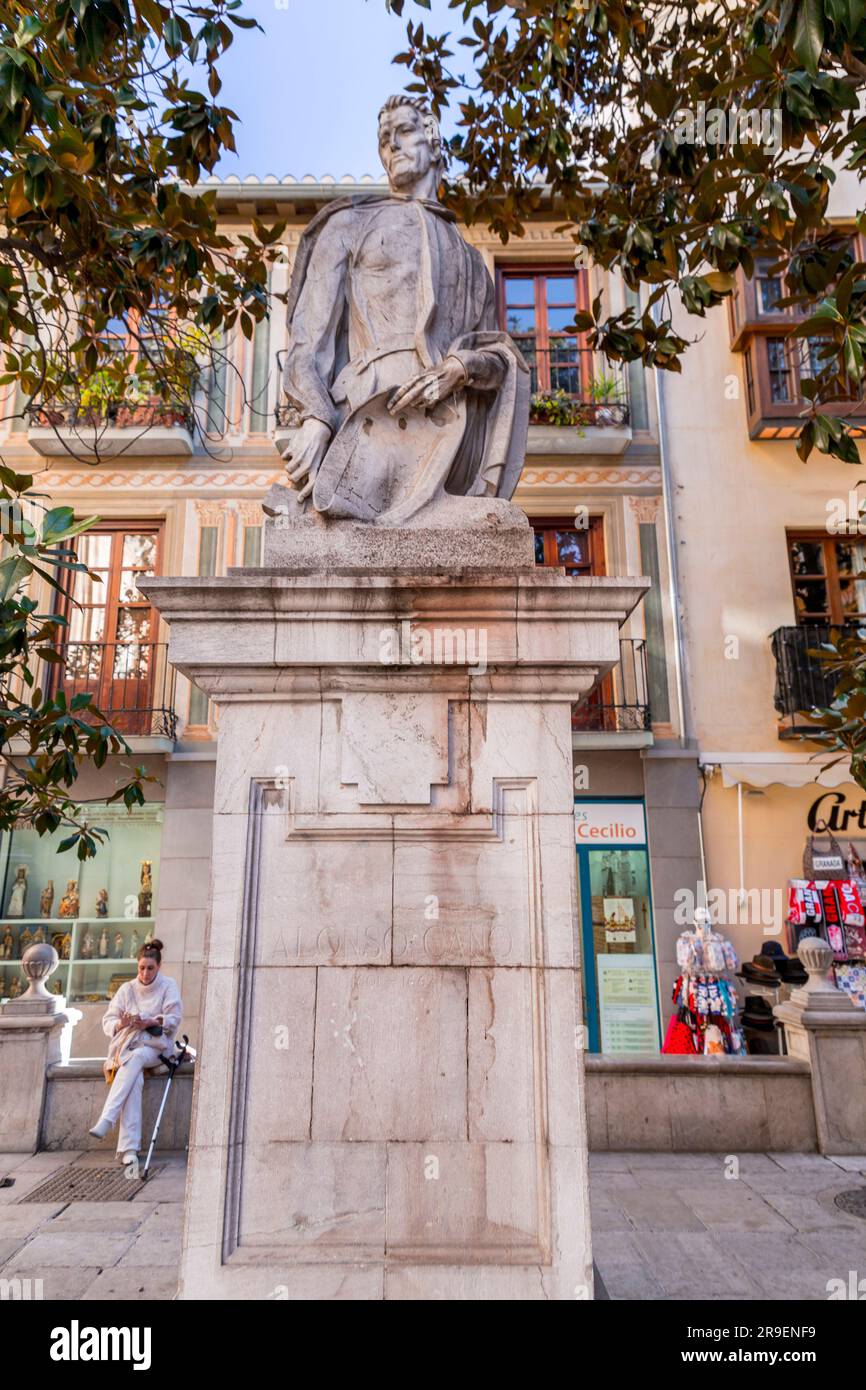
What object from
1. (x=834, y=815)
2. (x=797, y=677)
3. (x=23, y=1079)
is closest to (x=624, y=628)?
(x=797, y=677)

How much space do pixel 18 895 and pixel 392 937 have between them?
1119 centimetres

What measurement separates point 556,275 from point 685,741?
7.90 metres

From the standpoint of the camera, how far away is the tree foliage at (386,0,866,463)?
3660 millimetres

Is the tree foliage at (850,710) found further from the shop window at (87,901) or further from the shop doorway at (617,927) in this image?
the shop window at (87,901)

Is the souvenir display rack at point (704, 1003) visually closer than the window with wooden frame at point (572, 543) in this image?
Yes

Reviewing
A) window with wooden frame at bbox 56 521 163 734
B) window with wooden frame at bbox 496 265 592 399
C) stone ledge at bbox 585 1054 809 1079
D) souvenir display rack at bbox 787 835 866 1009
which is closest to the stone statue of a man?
stone ledge at bbox 585 1054 809 1079

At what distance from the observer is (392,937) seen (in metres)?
2.92

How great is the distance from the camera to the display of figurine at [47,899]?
40.2ft

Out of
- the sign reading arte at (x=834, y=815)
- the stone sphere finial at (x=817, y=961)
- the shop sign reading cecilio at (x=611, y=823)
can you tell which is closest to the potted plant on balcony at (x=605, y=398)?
the shop sign reading cecilio at (x=611, y=823)

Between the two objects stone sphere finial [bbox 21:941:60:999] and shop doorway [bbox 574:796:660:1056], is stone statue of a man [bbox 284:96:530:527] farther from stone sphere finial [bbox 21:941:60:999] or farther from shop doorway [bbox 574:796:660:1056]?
shop doorway [bbox 574:796:660:1056]

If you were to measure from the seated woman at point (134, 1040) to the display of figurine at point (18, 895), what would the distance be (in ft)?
19.1

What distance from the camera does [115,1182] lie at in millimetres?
5945

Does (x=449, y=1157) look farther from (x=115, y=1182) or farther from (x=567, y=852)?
(x=115, y=1182)

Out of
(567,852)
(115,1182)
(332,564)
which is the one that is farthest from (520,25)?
(115,1182)
